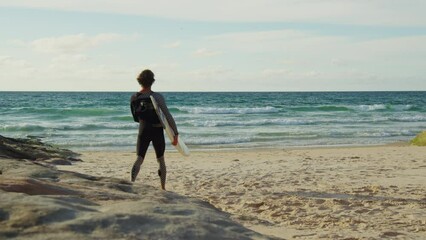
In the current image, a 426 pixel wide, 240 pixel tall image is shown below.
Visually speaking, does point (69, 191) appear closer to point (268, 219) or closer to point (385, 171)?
point (268, 219)

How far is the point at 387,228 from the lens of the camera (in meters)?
5.80

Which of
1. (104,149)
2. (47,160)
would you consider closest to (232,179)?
(47,160)

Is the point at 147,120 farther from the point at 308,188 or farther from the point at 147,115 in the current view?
the point at 308,188

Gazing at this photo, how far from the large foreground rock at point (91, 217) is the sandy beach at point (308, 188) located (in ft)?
8.25

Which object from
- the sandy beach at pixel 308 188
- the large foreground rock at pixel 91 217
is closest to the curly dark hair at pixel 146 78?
the sandy beach at pixel 308 188

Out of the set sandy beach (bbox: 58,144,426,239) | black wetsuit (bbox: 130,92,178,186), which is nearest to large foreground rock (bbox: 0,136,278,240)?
sandy beach (bbox: 58,144,426,239)

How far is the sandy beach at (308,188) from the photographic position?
5898mm

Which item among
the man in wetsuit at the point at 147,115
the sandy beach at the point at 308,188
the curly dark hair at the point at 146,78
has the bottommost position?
the sandy beach at the point at 308,188

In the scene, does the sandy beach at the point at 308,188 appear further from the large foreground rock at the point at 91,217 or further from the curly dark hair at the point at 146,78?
the large foreground rock at the point at 91,217

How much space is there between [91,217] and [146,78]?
4.14 metres

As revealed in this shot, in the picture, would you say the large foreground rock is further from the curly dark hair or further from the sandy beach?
the curly dark hair

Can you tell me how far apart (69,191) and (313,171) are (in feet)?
26.9

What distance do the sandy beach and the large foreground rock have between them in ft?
8.25

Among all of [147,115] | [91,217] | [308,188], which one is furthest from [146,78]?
[91,217]
